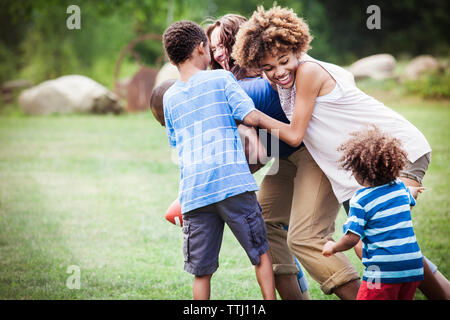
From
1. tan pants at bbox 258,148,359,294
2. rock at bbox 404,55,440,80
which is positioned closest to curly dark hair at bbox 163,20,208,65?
→ tan pants at bbox 258,148,359,294

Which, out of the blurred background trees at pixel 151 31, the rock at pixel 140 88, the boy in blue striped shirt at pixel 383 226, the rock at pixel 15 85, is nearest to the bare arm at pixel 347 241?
the boy in blue striped shirt at pixel 383 226

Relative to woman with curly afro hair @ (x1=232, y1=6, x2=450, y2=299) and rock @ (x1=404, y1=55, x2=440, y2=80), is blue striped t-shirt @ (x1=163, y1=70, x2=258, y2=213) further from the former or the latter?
rock @ (x1=404, y1=55, x2=440, y2=80)

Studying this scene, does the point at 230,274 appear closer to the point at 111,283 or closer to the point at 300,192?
the point at 111,283

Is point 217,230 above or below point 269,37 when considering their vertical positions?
below

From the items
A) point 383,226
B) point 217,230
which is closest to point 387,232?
point 383,226

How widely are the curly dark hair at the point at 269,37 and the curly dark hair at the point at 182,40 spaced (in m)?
0.24

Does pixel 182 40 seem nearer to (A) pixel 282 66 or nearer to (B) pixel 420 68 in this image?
(A) pixel 282 66

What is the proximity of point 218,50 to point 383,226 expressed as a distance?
1.51 metres

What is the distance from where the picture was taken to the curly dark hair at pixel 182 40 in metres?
2.83

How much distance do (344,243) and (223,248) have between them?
254cm

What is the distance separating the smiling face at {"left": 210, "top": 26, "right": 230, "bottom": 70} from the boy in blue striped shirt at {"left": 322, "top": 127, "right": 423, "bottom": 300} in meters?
1.13

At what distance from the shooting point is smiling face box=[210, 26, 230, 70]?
3.28 meters

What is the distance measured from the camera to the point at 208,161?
108 inches
